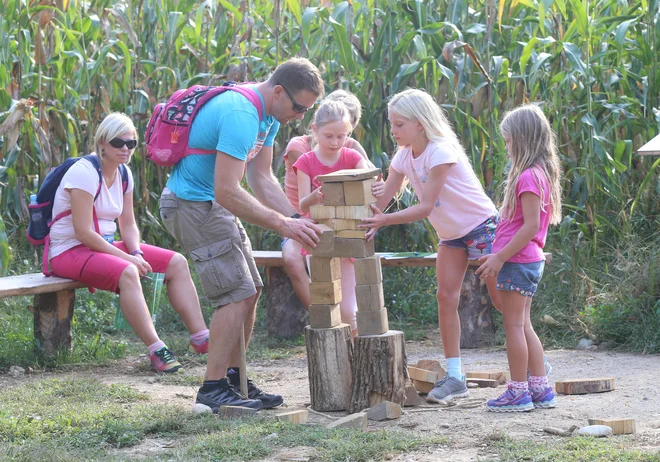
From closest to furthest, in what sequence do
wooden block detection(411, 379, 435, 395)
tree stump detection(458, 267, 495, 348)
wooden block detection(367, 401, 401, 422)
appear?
wooden block detection(367, 401, 401, 422) < wooden block detection(411, 379, 435, 395) < tree stump detection(458, 267, 495, 348)

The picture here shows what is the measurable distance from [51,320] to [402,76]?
126 inches

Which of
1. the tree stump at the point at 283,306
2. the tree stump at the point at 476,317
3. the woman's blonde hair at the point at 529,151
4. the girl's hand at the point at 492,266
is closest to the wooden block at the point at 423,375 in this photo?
the girl's hand at the point at 492,266

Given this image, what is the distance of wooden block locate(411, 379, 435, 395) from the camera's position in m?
5.02

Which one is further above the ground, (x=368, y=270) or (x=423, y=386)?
(x=368, y=270)

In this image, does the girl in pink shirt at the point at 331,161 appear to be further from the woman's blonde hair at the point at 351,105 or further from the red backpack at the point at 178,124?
the red backpack at the point at 178,124

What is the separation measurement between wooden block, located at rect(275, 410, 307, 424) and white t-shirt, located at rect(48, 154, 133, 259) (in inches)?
91.0

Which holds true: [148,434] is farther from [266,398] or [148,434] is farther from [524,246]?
[524,246]

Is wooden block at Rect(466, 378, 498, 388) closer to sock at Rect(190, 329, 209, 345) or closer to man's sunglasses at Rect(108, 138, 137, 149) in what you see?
sock at Rect(190, 329, 209, 345)

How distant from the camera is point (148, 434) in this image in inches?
166

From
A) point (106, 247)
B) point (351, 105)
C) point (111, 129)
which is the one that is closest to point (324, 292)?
point (351, 105)

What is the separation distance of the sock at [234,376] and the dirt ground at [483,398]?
0.89 ft

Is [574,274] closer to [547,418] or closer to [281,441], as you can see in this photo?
[547,418]

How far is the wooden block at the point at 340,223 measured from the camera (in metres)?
4.55

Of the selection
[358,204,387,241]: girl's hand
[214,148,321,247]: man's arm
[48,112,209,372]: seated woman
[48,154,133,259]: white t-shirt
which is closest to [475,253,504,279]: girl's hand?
[358,204,387,241]: girl's hand
